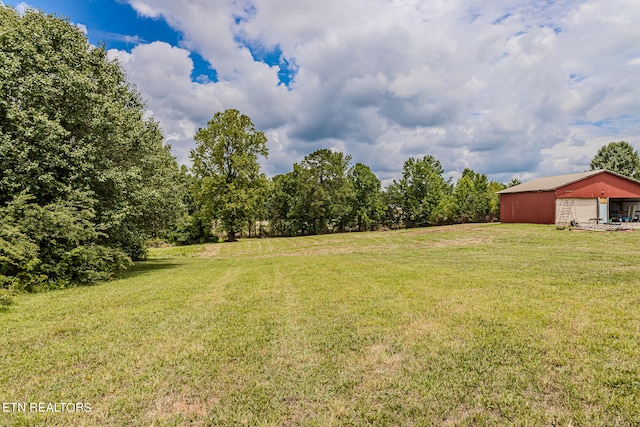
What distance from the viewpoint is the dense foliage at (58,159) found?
10492 mm

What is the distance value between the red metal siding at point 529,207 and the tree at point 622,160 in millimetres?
33350

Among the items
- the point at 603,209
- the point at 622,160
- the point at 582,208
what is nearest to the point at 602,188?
the point at 603,209

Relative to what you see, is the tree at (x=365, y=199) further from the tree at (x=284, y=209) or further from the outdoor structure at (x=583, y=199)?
the outdoor structure at (x=583, y=199)

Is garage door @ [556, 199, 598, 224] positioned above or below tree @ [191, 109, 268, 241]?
below

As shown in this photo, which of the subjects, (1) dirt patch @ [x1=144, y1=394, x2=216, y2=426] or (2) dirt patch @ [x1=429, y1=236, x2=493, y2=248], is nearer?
(1) dirt patch @ [x1=144, y1=394, x2=216, y2=426]

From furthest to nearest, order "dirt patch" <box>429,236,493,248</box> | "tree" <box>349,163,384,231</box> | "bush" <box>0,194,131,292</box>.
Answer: "tree" <box>349,163,384,231</box>
"dirt patch" <box>429,236,493,248</box>
"bush" <box>0,194,131,292</box>

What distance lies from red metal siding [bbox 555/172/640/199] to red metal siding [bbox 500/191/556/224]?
1292 millimetres

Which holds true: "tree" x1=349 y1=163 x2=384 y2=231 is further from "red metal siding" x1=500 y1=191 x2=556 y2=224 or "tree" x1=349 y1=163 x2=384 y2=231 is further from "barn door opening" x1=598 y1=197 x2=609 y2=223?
"barn door opening" x1=598 y1=197 x2=609 y2=223

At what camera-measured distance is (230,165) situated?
34.6 metres

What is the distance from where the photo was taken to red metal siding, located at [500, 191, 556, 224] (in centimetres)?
3034

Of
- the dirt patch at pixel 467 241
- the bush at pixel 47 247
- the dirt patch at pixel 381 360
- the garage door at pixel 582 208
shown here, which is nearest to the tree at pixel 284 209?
the dirt patch at pixel 467 241

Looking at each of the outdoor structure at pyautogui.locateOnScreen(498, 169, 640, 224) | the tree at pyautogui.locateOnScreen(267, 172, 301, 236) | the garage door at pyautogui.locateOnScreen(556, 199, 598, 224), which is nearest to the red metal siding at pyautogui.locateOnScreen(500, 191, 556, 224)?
the outdoor structure at pyautogui.locateOnScreen(498, 169, 640, 224)

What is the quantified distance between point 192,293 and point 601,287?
398 inches

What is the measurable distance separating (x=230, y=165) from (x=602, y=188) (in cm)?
3519
